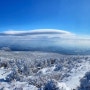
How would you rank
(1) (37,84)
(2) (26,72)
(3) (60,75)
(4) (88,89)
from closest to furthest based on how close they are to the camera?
(4) (88,89) < (1) (37,84) < (3) (60,75) < (2) (26,72)

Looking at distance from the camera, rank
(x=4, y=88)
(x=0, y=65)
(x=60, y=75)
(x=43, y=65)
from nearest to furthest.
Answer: (x=4, y=88), (x=60, y=75), (x=43, y=65), (x=0, y=65)

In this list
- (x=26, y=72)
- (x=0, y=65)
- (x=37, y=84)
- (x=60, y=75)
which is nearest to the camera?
(x=37, y=84)

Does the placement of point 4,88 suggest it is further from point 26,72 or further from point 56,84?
point 26,72

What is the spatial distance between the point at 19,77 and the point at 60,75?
6937mm

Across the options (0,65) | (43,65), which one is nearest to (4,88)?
(43,65)

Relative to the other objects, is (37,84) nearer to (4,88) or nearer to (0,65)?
(4,88)

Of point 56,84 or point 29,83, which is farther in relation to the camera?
point 29,83

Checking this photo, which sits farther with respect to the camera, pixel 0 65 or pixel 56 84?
pixel 0 65

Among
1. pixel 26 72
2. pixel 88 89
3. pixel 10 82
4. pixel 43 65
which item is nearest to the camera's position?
pixel 88 89

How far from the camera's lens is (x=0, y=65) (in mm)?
60594

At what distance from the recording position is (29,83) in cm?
2981

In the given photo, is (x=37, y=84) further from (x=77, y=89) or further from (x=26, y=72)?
(x=26, y=72)

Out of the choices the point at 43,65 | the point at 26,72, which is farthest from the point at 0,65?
the point at 26,72

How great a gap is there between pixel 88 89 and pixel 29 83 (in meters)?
9.27
